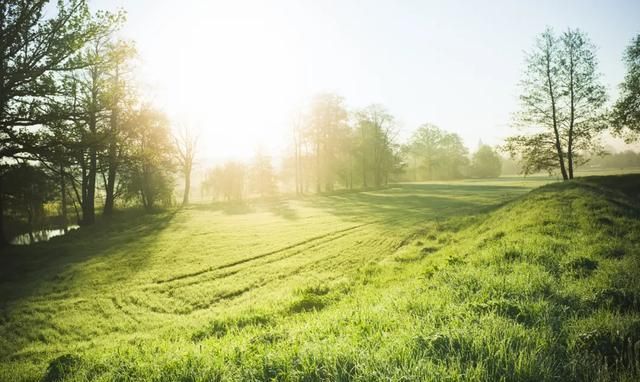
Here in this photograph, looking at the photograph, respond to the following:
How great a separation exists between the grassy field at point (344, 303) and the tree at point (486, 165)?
79485 millimetres

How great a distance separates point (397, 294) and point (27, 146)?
18224 millimetres

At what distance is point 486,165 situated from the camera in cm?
9394

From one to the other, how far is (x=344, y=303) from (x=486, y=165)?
101587mm

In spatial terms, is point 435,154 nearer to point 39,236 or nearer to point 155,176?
point 155,176

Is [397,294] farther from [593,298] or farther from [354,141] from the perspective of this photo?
[354,141]

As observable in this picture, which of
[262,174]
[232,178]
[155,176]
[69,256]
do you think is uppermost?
[262,174]

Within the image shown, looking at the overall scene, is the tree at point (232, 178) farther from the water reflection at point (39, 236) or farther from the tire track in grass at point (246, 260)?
the tire track in grass at point (246, 260)

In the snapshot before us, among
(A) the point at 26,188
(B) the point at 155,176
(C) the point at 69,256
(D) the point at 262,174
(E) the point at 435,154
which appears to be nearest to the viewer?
(C) the point at 69,256

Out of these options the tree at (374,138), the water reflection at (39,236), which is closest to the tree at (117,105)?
the water reflection at (39,236)

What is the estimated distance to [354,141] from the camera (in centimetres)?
6266

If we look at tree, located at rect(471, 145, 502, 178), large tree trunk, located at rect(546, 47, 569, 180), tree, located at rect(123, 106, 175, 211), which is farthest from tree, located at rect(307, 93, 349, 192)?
tree, located at rect(471, 145, 502, 178)

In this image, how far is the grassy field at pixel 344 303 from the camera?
11.3ft

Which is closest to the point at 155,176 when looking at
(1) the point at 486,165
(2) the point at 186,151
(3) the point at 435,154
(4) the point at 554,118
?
(2) the point at 186,151

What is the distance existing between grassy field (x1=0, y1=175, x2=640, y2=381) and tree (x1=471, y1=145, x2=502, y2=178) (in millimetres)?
79485
